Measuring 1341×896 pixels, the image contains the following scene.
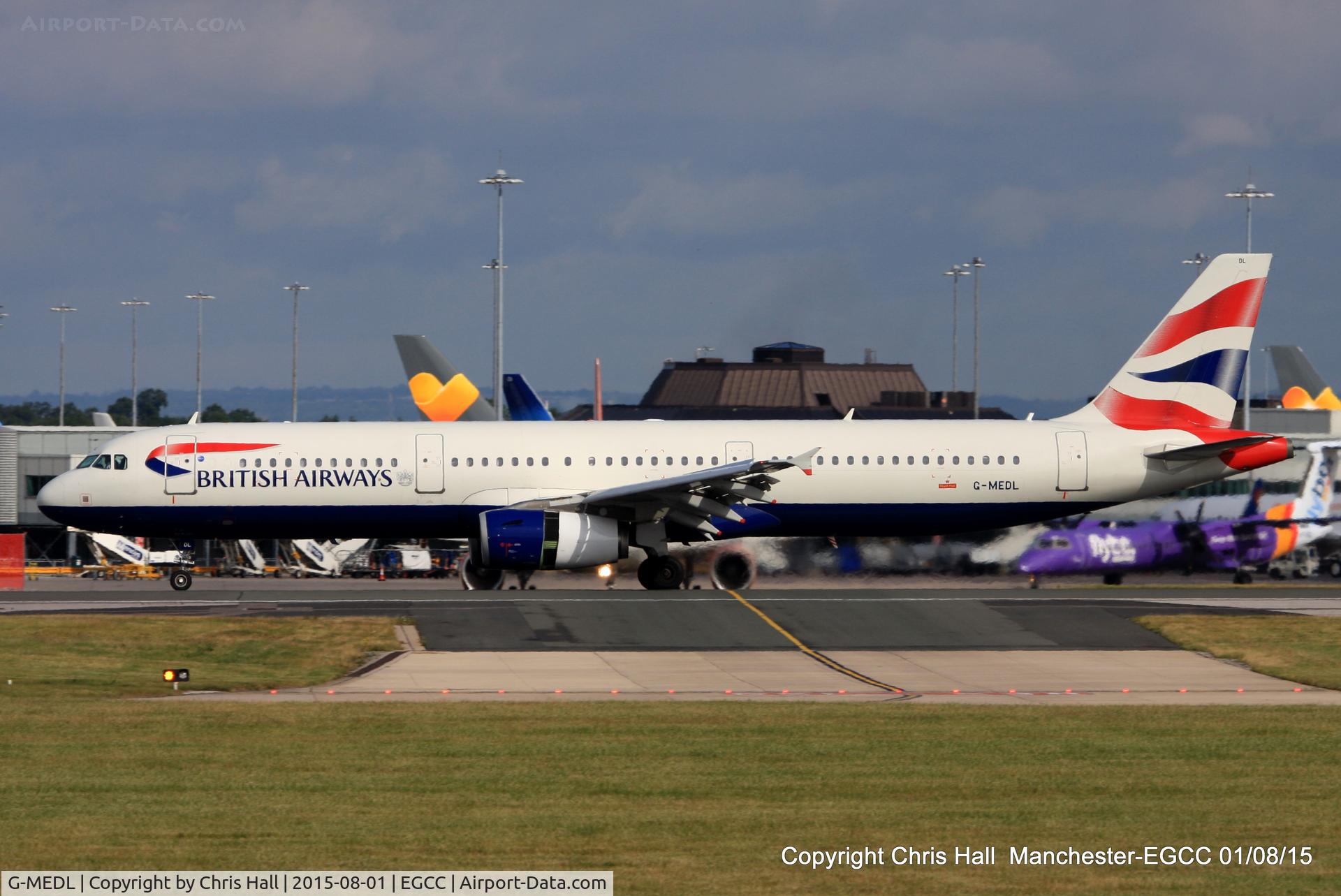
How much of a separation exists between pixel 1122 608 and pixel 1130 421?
979 cm

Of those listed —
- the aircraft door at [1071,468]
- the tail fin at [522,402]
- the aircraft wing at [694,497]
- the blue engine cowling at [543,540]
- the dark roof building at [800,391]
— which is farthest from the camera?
the dark roof building at [800,391]

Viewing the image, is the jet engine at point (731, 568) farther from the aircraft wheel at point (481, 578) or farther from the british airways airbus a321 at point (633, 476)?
the aircraft wheel at point (481, 578)

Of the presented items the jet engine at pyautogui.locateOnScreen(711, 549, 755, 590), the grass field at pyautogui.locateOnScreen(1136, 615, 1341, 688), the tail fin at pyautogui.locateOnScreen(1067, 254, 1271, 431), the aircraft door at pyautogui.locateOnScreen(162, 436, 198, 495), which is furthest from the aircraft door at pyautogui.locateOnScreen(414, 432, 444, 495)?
the grass field at pyautogui.locateOnScreen(1136, 615, 1341, 688)

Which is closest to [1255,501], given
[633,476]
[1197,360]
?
[1197,360]

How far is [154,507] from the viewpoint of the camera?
36500 millimetres

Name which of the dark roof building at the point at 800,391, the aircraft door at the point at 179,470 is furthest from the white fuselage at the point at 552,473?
the dark roof building at the point at 800,391

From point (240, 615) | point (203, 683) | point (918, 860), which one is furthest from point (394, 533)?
point (918, 860)

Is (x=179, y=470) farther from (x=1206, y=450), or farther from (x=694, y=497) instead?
(x=1206, y=450)

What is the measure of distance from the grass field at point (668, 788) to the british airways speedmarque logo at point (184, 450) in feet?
56.6

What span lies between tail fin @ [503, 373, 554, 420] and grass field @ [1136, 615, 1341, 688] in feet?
86.4

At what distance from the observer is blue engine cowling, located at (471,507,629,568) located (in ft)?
112

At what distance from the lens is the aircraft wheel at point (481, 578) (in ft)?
123

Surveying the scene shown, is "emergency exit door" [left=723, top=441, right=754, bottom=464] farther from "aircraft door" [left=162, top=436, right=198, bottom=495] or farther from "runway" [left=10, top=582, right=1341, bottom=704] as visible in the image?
"aircraft door" [left=162, top=436, right=198, bottom=495]

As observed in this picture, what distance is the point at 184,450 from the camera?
120ft
